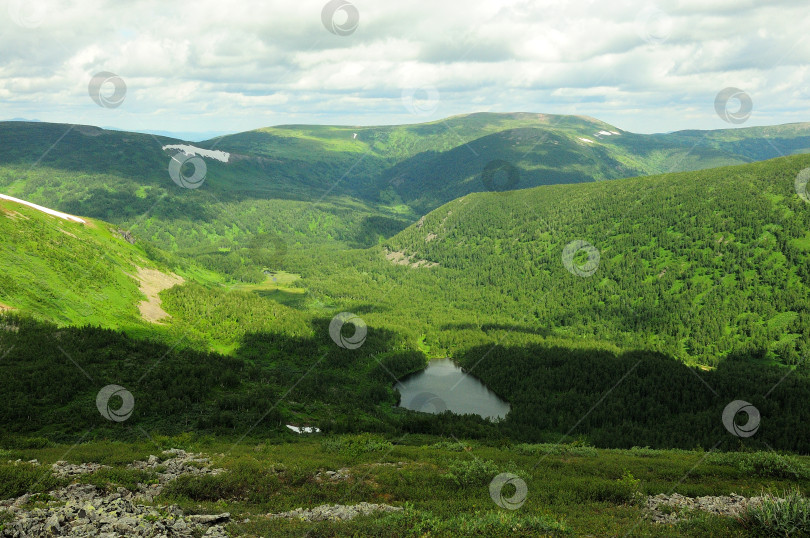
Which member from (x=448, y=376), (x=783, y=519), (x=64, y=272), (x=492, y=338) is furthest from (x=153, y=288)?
(x=783, y=519)

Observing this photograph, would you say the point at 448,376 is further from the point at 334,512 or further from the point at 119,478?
the point at 334,512

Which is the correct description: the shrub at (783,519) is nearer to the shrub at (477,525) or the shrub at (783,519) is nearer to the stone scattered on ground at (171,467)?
the shrub at (477,525)

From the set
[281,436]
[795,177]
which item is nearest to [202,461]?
[281,436]

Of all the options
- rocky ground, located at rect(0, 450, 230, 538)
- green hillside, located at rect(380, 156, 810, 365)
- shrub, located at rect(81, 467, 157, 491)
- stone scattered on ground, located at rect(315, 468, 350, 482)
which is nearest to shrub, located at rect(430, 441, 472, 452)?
stone scattered on ground, located at rect(315, 468, 350, 482)

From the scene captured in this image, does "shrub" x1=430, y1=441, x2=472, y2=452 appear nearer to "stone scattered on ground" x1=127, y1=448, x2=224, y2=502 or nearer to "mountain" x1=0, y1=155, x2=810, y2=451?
"mountain" x1=0, y1=155, x2=810, y2=451

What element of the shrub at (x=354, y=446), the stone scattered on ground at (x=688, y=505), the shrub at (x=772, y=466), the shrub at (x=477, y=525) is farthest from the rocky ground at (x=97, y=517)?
the shrub at (x=772, y=466)

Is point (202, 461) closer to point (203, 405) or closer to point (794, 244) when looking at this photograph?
point (203, 405)

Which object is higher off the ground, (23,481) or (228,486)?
(23,481)
